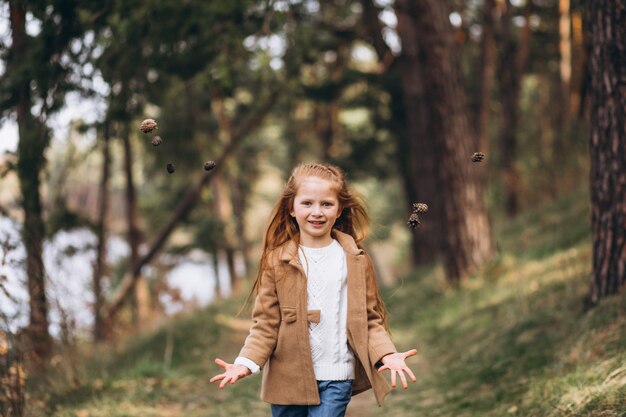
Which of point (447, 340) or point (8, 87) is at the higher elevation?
point (8, 87)

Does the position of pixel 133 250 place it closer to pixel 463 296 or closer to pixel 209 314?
pixel 209 314

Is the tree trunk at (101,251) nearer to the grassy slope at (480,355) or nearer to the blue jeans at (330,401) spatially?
the grassy slope at (480,355)

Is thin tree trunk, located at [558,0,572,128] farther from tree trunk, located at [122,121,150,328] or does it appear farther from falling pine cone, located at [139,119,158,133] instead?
falling pine cone, located at [139,119,158,133]

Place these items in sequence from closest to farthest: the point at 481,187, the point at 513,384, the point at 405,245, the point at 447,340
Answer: the point at 513,384 → the point at 447,340 → the point at 481,187 → the point at 405,245

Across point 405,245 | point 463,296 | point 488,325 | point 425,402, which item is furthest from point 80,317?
point 405,245

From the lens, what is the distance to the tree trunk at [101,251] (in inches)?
318

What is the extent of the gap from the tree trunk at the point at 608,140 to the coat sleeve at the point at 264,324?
2.98 metres

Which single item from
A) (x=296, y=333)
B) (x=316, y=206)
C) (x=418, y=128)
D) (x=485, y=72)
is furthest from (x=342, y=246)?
(x=485, y=72)

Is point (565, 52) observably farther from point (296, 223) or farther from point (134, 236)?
point (296, 223)

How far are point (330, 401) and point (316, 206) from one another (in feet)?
3.28

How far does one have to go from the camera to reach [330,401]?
338 centimetres

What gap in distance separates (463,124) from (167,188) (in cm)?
1151

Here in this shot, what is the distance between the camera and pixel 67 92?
7.29 metres

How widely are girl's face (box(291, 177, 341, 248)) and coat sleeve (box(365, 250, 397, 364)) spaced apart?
301 mm
